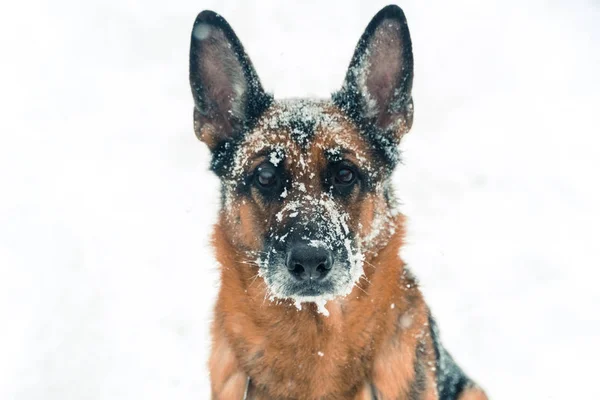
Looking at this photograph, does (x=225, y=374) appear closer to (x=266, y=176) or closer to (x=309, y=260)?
(x=309, y=260)

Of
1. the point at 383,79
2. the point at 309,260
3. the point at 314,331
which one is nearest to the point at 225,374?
the point at 314,331

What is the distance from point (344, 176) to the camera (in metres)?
3.51

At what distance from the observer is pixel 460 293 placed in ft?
18.8

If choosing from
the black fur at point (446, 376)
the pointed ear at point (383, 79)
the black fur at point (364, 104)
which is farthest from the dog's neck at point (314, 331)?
the pointed ear at point (383, 79)

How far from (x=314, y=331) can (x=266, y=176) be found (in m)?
1.01

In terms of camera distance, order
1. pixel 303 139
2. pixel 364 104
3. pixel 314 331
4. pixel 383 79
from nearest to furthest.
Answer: pixel 314 331 < pixel 303 139 < pixel 383 79 < pixel 364 104

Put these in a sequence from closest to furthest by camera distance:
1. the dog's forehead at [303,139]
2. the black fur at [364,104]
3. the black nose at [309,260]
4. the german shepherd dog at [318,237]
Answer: the black nose at [309,260]
the german shepherd dog at [318,237]
the dog's forehead at [303,139]
the black fur at [364,104]

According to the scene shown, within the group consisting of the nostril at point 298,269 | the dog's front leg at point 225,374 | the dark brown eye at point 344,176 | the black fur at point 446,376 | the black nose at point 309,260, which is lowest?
the dog's front leg at point 225,374

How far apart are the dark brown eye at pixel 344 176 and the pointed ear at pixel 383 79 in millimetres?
447

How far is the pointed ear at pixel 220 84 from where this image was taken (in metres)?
3.52

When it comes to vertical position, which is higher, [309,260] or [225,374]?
[309,260]

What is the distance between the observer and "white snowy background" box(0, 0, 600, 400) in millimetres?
5176

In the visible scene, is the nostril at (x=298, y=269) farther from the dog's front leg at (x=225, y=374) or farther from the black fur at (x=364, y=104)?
the black fur at (x=364, y=104)

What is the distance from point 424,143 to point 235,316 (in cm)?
473
